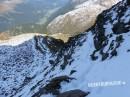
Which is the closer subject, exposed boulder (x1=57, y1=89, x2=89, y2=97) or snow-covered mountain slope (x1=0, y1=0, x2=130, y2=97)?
exposed boulder (x1=57, y1=89, x2=89, y2=97)

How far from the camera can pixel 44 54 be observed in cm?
6175

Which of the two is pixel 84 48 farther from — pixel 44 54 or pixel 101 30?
pixel 44 54

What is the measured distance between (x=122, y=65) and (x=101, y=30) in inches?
511

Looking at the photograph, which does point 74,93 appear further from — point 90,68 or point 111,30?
point 111,30

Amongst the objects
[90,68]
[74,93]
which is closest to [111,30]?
[90,68]

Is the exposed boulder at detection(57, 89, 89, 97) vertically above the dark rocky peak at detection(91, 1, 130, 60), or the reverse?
the dark rocky peak at detection(91, 1, 130, 60)

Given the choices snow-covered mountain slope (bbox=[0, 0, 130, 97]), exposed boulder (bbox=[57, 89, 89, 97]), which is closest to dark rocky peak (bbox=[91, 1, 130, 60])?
snow-covered mountain slope (bbox=[0, 0, 130, 97])

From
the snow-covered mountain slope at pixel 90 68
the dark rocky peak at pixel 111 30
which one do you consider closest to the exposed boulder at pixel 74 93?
the snow-covered mountain slope at pixel 90 68

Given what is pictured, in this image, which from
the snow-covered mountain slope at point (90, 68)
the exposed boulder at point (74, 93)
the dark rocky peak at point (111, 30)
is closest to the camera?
the exposed boulder at point (74, 93)

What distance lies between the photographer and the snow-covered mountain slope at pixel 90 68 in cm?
2896

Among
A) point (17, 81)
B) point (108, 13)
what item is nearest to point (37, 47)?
point (17, 81)

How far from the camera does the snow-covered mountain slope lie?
95.0 feet

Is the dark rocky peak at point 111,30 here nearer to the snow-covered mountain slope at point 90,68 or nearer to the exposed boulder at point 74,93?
the snow-covered mountain slope at point 90,68

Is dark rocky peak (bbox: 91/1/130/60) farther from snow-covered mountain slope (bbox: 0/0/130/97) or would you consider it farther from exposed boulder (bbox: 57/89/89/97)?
exposed boulder (bbox: 57/89/89/97)
